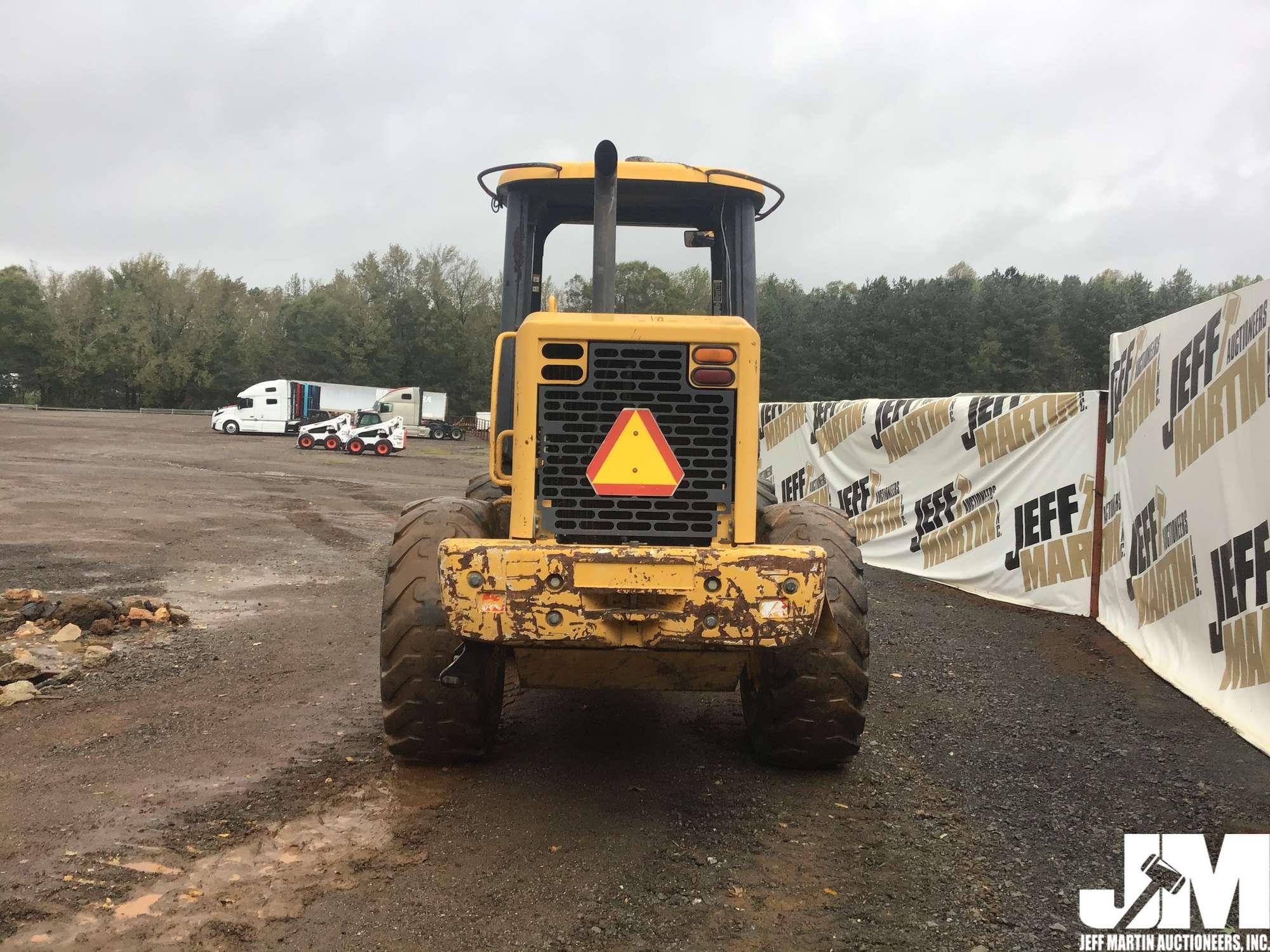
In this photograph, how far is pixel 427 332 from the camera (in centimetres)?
7775

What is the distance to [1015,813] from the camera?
4.39 meters

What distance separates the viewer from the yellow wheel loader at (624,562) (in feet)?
12.9

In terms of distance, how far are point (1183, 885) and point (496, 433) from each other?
3.51 m

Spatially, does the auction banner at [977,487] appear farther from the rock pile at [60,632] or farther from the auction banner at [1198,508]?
the rock pile at [60,632]

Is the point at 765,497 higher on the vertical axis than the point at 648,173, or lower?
lower

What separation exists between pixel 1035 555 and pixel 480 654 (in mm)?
6409

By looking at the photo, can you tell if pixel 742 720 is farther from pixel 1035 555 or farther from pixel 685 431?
pixel 1035 555

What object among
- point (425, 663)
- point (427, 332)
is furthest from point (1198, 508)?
point (427, 332)

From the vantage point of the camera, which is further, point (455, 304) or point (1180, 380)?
point (455, 304)

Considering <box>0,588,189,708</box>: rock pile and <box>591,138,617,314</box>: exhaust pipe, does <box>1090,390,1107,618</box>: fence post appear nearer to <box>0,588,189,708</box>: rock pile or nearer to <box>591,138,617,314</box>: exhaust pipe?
<box>591,138,617,314</box>: exhaust pipe

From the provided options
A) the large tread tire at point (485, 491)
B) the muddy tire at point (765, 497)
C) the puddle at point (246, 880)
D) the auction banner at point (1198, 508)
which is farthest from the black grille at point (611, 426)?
the auction banner at point (1198, 508)

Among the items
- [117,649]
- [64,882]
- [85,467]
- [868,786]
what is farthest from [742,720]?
[85,467]

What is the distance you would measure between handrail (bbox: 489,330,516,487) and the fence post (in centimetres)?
554

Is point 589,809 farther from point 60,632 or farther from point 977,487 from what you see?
point 977,487
